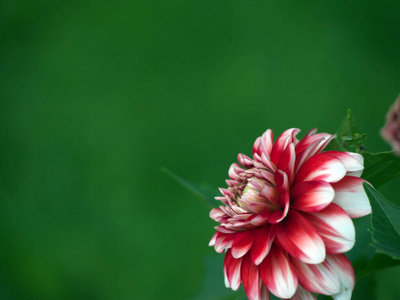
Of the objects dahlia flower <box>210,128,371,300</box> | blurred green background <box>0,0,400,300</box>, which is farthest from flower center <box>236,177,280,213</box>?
blurred green background <box>0,0,400,300</box>

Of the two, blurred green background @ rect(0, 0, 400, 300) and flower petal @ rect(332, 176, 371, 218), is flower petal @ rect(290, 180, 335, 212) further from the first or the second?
blurred green background @ rect(0, 0, 400, 300)

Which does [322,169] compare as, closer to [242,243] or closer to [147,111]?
[242,243]

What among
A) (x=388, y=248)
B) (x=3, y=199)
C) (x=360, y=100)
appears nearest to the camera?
(x=388, y=248)

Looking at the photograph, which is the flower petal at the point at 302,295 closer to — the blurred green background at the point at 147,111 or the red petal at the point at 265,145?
the red petal at the point at 265,145

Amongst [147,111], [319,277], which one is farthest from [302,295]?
[147,111]

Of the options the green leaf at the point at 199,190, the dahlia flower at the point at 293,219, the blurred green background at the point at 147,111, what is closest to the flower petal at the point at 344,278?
the dahlia flower at the point at 293,219

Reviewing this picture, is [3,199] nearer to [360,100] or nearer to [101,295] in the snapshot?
[101,295]

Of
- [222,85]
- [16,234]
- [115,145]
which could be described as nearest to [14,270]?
[16,234]
